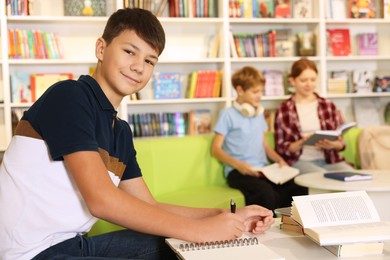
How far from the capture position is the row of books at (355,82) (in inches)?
203

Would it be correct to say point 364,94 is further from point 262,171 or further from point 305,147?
point 262,171

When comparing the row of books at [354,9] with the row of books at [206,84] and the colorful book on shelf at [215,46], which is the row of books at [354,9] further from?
the row of books at [206,84]

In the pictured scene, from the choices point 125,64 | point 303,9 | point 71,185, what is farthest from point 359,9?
point 71,185

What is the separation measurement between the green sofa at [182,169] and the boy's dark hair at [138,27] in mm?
1832

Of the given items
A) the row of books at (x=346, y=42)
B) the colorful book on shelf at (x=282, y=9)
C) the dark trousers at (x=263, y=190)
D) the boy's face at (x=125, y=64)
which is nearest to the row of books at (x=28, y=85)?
the dark trousers at (x=263, y=190)

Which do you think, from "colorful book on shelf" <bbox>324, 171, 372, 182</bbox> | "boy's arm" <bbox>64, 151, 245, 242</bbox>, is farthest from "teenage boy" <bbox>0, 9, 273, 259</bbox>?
"colorful book on shelf" <bbox>324, 171, 372, 182</bbox>

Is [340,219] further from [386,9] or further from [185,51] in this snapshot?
[386,9]

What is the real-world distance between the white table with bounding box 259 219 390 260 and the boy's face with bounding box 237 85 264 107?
2.04m

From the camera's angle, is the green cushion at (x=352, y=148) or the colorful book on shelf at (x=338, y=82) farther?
the colorful book on shelf at (x=338, y=82)

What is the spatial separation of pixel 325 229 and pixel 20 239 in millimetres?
856

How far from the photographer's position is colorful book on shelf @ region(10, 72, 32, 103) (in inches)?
175

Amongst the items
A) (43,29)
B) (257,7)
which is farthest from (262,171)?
(43,29)

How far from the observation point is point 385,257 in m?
1.50

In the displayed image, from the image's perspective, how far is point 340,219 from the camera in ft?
5.42
